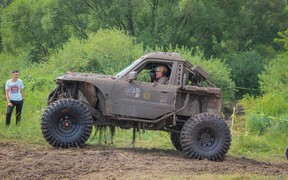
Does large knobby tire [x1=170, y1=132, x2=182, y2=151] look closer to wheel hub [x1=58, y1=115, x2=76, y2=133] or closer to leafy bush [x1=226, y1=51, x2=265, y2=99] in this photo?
wheel hub [x1=58, y1=115, x2=76, y2=133]

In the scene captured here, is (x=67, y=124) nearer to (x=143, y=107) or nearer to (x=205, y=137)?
(x=143, y=107)

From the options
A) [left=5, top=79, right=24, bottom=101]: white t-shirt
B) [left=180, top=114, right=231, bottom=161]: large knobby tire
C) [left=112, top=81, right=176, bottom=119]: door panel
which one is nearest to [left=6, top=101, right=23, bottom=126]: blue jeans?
[left=5, top=79, right=24, bottom=101]: white t-shirt

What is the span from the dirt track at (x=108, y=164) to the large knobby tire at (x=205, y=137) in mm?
275

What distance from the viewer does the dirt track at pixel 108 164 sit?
9.86 metres

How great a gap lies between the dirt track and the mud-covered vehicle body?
420mm

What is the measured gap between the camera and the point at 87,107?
13.4m

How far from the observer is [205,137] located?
1339 centimetres

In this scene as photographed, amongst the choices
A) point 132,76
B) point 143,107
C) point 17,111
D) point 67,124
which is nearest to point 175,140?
point 143,107

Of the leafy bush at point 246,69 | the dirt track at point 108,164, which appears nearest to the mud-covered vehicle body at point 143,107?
the dirt track at point 108,164

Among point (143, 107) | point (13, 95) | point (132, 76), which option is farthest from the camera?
point (13, 95)

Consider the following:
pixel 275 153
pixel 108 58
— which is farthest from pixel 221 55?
pixel 275 153

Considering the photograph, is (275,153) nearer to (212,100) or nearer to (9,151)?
(212,100)

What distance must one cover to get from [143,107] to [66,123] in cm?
169

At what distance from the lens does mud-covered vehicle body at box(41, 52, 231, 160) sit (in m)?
13.2
